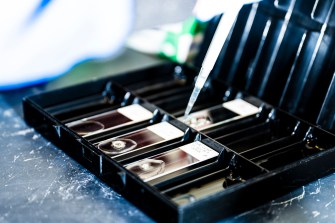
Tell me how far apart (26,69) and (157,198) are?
0.53 meters

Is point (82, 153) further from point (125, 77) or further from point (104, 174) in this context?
point (125, 77)

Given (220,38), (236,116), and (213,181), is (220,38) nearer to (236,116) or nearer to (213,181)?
(236,116)

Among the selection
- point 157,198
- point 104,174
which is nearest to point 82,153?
point 104,174

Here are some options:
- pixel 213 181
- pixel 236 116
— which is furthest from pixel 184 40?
pixel 213 181

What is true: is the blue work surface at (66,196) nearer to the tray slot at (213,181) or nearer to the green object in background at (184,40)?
the tray slot at (213,181)

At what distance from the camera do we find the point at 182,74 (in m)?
1.23

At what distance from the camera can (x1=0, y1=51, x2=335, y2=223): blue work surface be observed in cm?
82

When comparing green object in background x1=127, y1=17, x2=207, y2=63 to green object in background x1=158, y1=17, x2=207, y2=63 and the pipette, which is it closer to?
green object in background x1=158, y1=17, x2=207, y2=63

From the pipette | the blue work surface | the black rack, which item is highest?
the pipette

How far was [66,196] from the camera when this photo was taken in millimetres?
860

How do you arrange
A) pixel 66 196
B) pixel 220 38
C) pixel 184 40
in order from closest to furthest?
1. pixel 66 196
2. pixel 220 38
3. pixel 184 40

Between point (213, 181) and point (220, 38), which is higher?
point (220, 38)

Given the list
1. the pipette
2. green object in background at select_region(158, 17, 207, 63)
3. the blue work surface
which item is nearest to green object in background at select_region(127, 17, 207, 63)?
green object in background at select_region(158, 17, 207, 63)

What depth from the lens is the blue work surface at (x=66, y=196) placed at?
2.68 ft
